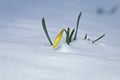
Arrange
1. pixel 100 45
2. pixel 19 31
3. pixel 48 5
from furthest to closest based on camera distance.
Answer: pixel 48 5, pixel 19 31, pixel 100 45

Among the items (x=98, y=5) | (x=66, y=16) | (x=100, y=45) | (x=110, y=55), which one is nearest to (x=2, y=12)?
(x=66, y=16)

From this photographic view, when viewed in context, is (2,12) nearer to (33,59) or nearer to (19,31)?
(19,31)

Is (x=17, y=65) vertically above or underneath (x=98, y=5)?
underneath

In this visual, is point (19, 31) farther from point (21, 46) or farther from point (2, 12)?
point (2, 12)

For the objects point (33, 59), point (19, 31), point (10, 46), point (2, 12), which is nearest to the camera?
point (33, 59)

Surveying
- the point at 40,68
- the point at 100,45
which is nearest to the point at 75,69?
the point at 40,68

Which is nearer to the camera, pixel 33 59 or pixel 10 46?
pixel 33 59

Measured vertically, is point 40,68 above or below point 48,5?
below

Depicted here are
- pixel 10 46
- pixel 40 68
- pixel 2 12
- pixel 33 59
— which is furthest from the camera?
pixel 2 12

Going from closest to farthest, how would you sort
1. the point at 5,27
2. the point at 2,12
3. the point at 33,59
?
the point at 33,59
the point at 5,27
the point at 2,12
